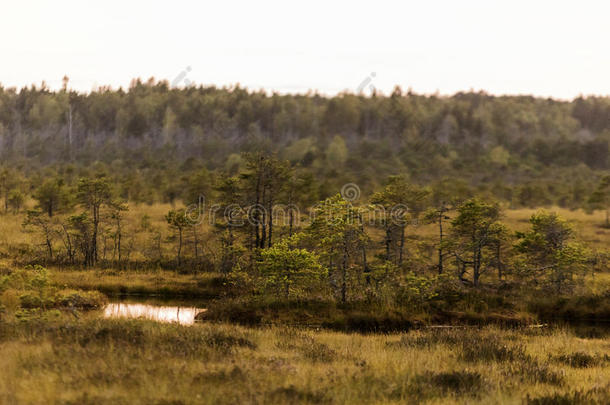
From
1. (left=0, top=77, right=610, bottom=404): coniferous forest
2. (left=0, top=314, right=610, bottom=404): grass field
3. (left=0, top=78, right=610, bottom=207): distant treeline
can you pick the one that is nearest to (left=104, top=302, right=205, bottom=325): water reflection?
(left=0, top=77, right=610, bottom=404): coniferous forest

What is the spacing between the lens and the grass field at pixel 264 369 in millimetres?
7547

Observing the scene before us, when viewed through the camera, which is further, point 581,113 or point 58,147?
point 581,113

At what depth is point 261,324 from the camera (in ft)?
58.2

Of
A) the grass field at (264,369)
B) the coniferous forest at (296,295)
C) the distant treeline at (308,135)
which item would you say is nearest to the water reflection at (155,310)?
the coniferous forest at (296,295)

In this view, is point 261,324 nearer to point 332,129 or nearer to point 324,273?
point 324,273

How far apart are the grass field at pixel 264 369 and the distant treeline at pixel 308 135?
65621 mm

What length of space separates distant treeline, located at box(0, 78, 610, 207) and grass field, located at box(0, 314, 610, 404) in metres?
65.6

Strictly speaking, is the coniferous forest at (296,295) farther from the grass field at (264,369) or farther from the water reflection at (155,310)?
the water reflection at (155,310)

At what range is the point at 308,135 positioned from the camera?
135875mm

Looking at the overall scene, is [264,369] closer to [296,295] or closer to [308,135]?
[296,295]

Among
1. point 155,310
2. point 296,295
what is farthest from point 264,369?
point 155,310

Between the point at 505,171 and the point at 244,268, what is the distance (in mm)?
88792

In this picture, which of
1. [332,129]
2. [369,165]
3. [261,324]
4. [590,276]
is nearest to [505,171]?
[369,165]

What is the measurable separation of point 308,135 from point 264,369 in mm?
128974
